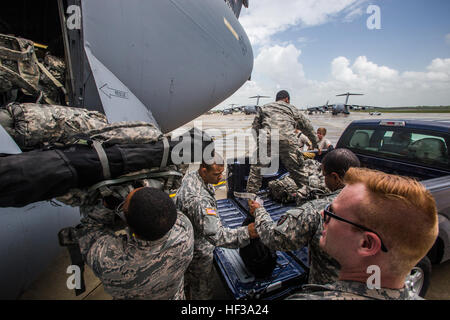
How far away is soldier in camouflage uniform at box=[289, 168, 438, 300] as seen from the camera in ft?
2.90

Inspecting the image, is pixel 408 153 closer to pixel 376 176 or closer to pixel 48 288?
pixel 376 176

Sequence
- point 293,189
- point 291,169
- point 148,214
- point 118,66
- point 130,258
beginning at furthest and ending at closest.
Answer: point 291,169, point 293,189, point 118,66, point 130,258, point 148,214

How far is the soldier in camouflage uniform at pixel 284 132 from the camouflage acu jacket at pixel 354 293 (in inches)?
121

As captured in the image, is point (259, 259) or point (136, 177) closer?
point (136, 177)

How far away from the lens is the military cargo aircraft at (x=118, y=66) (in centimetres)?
183

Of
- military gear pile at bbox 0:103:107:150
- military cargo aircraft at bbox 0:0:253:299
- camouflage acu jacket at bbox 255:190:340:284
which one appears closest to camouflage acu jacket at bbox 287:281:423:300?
camouflage acu jacket at bbox 255:190:340:284

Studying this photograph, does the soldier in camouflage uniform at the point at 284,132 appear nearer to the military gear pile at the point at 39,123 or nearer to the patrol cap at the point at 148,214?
the military gear pile at the point at 39,123

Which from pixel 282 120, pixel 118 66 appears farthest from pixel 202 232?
pixel 282 120

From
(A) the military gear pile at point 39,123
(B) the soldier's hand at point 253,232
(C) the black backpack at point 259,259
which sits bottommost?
(C) the black backpack at point 259,259

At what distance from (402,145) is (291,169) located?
1830 mm

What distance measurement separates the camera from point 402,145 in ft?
11.8

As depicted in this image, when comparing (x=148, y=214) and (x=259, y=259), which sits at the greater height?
(x=148, y=214)

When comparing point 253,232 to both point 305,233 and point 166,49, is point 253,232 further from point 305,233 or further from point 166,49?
point 166,49

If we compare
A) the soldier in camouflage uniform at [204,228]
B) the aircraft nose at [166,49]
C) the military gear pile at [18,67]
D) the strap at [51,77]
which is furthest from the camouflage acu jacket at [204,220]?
the strap at [51,77]
